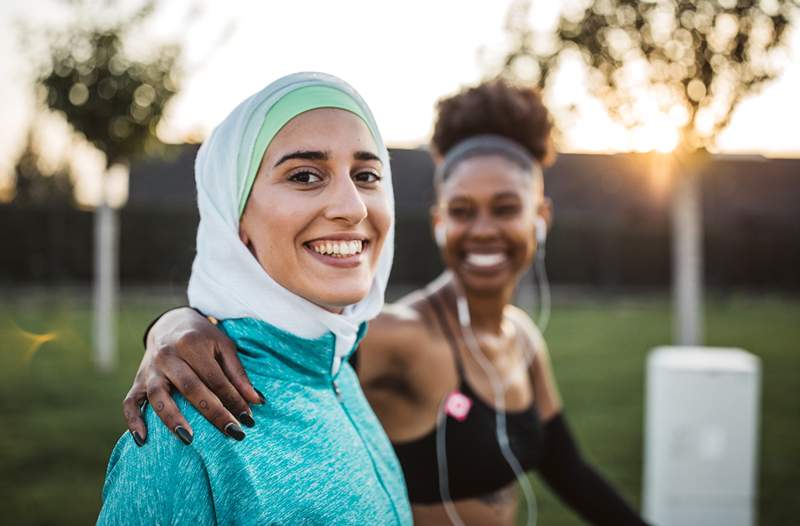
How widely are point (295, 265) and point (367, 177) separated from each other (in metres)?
0.24

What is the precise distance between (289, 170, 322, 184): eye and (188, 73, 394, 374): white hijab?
0.07m

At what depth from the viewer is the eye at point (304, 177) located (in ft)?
4.34

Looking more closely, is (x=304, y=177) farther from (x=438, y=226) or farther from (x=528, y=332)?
(x=528, y=332)

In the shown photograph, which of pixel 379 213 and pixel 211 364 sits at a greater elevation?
pixel 379 213

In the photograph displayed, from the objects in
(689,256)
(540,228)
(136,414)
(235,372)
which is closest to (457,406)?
(540,228)

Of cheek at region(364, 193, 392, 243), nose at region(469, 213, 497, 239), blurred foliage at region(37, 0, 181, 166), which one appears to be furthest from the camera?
blurred foliage at region(37, 0, 181, 166)

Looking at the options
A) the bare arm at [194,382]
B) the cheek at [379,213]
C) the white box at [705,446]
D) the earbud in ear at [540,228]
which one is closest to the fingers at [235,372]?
the bare arm at [194,382]

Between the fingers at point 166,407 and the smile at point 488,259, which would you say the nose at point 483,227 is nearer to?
the smile at point 488,259

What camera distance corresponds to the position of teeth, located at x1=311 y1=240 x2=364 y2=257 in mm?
1333

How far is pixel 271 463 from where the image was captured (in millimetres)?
1212

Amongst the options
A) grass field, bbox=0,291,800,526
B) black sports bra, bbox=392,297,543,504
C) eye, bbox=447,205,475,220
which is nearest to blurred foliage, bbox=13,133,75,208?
grass field, bbox=0,291,800,526

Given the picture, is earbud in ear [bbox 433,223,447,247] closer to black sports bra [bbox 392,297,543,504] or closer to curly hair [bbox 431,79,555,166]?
curly hair [bbox 431,79,555,166]

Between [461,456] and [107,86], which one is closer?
[461,456]

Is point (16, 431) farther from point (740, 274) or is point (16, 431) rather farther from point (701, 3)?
point (740, 274)
